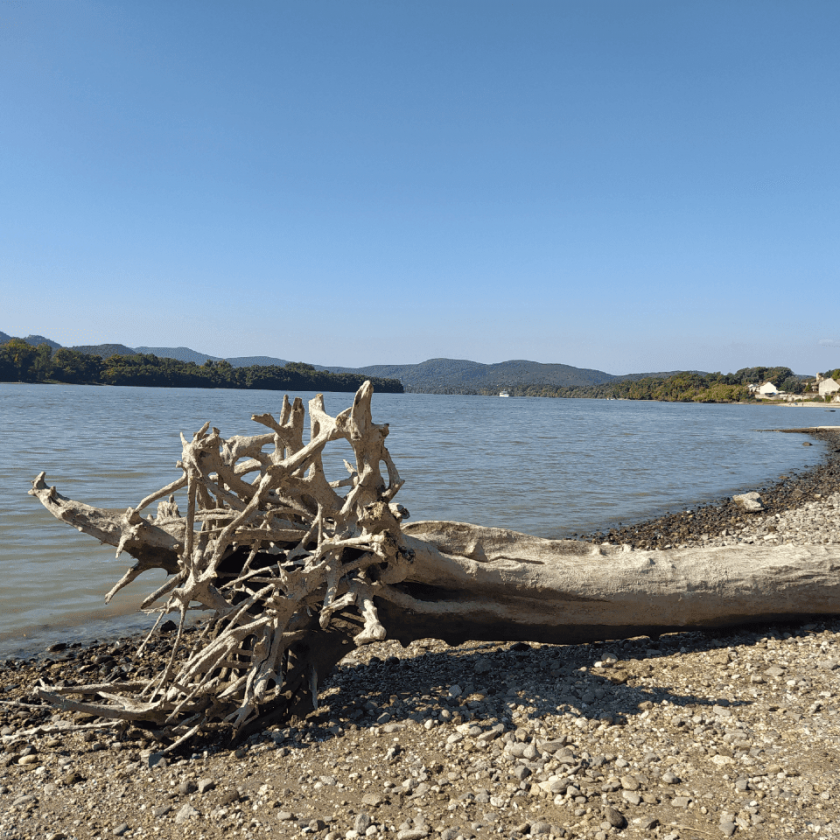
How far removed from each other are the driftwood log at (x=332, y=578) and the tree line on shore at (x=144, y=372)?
10701 cm

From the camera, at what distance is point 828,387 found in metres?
114

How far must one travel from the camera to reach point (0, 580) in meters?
7.98

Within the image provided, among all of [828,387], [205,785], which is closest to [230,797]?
[205,785]

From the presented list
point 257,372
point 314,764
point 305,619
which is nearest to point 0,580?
point 305,619

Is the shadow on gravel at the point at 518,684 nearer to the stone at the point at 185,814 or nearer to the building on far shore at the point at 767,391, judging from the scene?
the stone at the point at 185,814

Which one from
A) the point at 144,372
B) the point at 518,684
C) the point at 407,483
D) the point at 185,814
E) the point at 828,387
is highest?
the point at 144,372

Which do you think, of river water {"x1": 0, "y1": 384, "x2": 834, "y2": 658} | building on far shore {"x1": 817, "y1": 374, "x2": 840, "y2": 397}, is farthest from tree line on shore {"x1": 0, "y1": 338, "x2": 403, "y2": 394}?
building on far shore {"x1": 817, "y1": 374, "x2": 840, "y2": 397}

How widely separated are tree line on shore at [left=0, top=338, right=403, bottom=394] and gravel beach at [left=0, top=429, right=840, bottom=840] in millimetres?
107442

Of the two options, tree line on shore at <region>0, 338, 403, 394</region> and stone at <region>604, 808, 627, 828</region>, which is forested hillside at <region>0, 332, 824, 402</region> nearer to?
tree line on shore at <region>0, 338, 403, 394</region>

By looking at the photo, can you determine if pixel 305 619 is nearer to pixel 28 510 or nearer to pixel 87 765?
pixel 87 765

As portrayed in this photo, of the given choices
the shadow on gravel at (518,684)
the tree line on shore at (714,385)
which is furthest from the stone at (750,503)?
the tree line on shore at (714,385)

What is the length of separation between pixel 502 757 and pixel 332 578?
1609 mm

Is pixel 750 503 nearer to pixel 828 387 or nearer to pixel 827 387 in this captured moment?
pixel 828 387

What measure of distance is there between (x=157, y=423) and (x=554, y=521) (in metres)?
29.7
